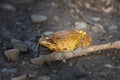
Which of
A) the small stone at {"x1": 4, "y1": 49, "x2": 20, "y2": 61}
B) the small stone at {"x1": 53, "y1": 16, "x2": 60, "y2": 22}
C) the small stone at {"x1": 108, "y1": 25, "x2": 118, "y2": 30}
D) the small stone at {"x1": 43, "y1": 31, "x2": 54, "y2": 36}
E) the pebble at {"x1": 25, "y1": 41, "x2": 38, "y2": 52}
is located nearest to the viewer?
the small stone at {"x1": 4, "y1": 49, "x2": 20, "y2": 61}

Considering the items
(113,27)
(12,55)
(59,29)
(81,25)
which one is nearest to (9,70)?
(12,55)

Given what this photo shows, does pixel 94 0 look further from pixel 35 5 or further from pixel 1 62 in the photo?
pixel 1 62

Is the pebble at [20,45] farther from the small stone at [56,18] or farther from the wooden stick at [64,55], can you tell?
the small stone at [56,18]

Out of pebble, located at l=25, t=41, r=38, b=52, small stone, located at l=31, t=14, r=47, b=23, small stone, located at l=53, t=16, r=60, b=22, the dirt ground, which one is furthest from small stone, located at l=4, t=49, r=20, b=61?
small stone, located at l=53, t=16, r=60, b=22

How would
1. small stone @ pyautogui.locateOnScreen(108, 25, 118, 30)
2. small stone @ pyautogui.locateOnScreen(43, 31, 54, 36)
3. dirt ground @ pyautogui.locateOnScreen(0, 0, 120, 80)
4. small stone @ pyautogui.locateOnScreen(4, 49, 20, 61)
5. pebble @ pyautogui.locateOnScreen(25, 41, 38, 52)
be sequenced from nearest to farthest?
dirt ground @ pyautogui.locateOnScreen(0, 0, 120, 80) → small stone @ pyautogui.locateOnScreen(4, 49, 20, 61) → pebble @ pyautogui.locateOnScreen(25, 41, 38, 52) → small stone @ pyautogui.locateOnScreen(43, 31, 54, 36) → small stone @ pyautogui.locateOnScreen(108, 25, 118, 30)

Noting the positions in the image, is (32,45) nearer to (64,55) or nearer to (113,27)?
(64,55)

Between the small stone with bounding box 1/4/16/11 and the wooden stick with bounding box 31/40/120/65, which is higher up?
the wooden stick with bounding box 31/40/120/65

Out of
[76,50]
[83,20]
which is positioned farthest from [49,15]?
[76,50]

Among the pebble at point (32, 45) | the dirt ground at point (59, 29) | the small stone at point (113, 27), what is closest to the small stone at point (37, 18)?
the dirt ground at point (59, 29)

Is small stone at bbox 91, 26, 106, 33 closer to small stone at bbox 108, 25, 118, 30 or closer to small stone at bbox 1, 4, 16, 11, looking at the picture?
small stone at bbox 108, 25, 118, 30
